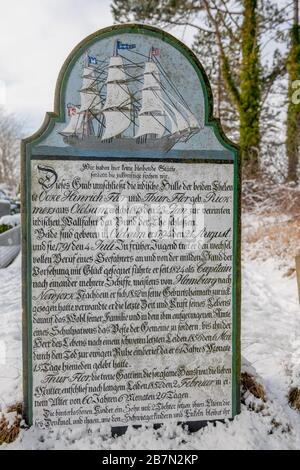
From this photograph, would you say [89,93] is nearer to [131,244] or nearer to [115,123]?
[115,123]

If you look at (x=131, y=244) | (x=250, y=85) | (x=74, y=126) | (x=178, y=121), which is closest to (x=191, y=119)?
(x=178, y=121)

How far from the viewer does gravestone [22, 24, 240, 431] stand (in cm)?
254

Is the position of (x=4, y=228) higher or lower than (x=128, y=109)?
lower

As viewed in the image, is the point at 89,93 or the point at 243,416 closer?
the point at 89,93

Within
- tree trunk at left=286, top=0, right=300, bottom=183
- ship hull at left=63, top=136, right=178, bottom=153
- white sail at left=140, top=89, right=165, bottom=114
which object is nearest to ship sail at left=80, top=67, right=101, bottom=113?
ship hull at left=63, top=136, right=178, bottom=153

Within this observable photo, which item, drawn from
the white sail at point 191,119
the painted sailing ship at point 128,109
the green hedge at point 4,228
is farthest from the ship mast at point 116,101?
the green hedge at point 4,228

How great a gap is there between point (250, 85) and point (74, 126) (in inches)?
481

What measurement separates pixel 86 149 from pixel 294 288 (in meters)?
5.13

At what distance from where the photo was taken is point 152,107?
2.61 metres

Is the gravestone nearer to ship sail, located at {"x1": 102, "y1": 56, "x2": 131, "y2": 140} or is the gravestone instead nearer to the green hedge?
ship sail, located at {"x1": 102, "y1": 56, "x2": 131, "y2": 140}

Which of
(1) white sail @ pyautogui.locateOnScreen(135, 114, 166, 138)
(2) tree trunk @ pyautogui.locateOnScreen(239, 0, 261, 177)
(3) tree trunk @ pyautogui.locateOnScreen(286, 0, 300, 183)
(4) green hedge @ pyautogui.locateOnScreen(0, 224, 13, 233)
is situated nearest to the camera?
(1) white sail @ pyautogui.locateOnScreen(135, 114, 166, 138)

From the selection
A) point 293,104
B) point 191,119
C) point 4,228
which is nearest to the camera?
point 191,119

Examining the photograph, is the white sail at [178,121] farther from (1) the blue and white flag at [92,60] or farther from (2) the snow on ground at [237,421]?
(2) the snow on ground at [237,421]

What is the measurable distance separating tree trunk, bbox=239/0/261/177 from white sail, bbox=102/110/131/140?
10.7 meters
